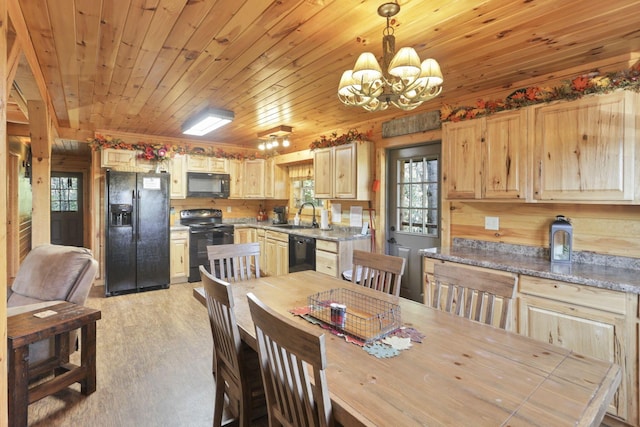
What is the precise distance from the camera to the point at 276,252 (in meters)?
4.98

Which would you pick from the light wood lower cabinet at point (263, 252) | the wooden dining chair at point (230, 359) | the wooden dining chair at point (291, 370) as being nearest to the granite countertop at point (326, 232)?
the light wood lower cabinet at point (263, 252)

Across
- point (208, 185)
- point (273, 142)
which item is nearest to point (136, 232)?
point (208, 185)

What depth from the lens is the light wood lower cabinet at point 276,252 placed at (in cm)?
476

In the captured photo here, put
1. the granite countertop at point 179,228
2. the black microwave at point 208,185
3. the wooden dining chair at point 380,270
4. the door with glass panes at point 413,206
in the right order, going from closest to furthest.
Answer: the wooden dining chair at point 380,270 → the door with glass panes at point 413,206 → the granite countertop at point 179,228 → the black microwave at point 208,185

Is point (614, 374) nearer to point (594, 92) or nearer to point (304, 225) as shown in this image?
point (594, 92)

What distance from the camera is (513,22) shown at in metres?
1.90

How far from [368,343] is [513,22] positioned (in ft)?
6.38

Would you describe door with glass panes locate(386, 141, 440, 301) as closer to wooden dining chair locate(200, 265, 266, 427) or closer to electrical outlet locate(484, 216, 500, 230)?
electrical outlet locate(484, 216, 500, 230)

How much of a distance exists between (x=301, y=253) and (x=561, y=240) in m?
2.81

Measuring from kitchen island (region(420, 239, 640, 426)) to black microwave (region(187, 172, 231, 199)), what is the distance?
429 cm

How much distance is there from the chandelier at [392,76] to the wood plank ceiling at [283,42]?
27 centimetres

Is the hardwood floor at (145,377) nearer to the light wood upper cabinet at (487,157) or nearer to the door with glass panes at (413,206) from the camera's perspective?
the door with glass panes at (413,206)

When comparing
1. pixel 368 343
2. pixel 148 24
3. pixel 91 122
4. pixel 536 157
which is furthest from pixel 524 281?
pixel 91 122

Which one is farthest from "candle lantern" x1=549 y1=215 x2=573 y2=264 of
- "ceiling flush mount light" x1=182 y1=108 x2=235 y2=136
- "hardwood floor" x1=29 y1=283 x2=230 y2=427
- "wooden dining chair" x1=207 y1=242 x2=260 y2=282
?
"ceiling flush mount light" x1=182 y1=108 x2=235 y2=136
